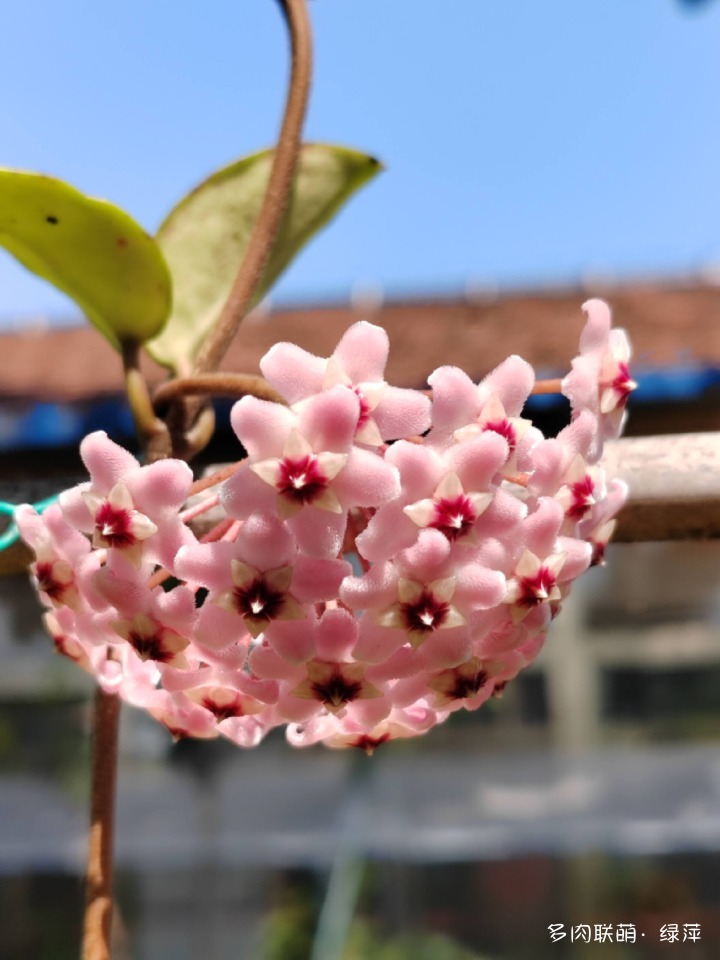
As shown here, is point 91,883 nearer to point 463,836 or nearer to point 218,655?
point 218,655

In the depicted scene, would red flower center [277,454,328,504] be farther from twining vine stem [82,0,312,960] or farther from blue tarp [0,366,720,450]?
blue tarp [0,366,720,450]

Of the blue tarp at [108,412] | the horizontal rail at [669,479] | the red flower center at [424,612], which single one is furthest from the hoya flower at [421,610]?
the blue tarp at [108,412]

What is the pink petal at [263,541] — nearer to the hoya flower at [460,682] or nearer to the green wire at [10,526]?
the hoya flower at [460,682]

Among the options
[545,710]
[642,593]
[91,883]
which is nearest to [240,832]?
[545,710]

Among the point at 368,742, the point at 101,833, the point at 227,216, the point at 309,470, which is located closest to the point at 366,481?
the point at 309,470

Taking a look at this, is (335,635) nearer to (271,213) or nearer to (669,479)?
(669,479)

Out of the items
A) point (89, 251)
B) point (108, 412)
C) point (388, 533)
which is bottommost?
point (108, 412)

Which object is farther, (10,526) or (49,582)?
(10,526)
